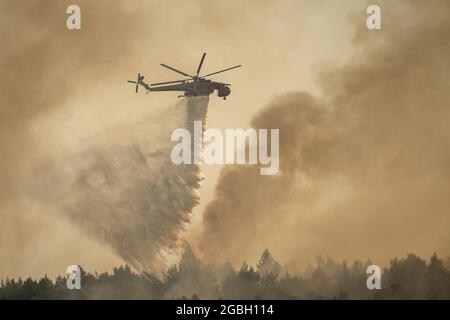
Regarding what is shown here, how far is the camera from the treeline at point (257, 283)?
16212 centimetres

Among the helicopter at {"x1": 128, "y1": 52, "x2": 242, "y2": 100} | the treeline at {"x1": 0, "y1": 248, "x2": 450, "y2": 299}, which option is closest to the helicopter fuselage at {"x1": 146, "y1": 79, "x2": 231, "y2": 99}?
the helicopter at {"x1": 128, "y1": 52, "x2": 242, "y2": 100}

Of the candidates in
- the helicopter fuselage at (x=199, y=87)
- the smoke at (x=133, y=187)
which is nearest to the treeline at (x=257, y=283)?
the smoke at (x=133, y=187)

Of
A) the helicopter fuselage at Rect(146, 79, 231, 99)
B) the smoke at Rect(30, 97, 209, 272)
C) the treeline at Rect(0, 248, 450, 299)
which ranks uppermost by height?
the helicopter fuselage at Rect(146, 79, 231, 99)

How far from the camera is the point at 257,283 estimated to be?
164 metres

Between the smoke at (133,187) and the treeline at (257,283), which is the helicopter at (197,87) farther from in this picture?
the treeline at (257,283)

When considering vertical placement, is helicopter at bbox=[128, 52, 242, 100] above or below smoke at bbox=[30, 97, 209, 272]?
above

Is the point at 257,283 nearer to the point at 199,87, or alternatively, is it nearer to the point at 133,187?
the point at 133,187

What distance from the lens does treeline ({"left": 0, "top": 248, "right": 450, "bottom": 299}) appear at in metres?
162

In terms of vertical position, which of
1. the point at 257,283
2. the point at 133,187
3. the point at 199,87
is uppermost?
the point at 199,87

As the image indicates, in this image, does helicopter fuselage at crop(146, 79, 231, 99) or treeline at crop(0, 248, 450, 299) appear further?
helicopter fuselage at crop(146, 79, 231, 99)

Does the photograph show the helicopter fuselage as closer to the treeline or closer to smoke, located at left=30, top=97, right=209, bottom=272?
smoke, located at left=30, top=97, right=209, bottom=272

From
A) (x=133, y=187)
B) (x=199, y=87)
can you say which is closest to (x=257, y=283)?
(x=133, y=187)
